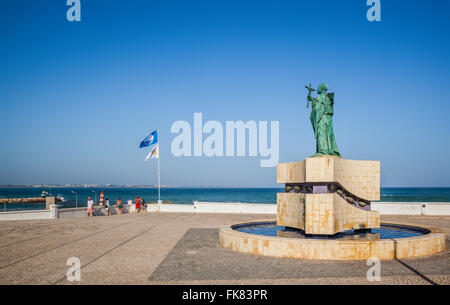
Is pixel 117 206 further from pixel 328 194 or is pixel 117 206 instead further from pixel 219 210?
pixel 328 194

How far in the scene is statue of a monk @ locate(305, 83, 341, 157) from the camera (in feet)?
42.0

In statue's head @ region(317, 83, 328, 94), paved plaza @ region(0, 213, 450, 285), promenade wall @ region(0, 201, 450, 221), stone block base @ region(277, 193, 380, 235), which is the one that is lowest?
promenade wall @ region(0, 201, 450, 221)

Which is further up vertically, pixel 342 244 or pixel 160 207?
pixel 342 244

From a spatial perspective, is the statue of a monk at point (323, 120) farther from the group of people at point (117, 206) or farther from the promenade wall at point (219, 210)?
the group of people at point (117, 206)

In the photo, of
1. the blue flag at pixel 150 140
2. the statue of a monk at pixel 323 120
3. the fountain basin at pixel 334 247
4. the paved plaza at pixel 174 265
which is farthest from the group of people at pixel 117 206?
the statue of a monk at pixel 323 120

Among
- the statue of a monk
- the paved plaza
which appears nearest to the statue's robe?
the statue of a monk

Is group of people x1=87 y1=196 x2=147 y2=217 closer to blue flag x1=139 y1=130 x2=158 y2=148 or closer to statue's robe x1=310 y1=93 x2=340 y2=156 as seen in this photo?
blue flag x1=139 y1=130 x2=158 y2=148

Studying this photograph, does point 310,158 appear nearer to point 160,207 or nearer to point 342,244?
point 342,244

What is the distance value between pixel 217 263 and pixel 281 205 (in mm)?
5161

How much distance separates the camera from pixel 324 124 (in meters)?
13.1

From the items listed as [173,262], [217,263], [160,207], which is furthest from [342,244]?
→ [160,207]
